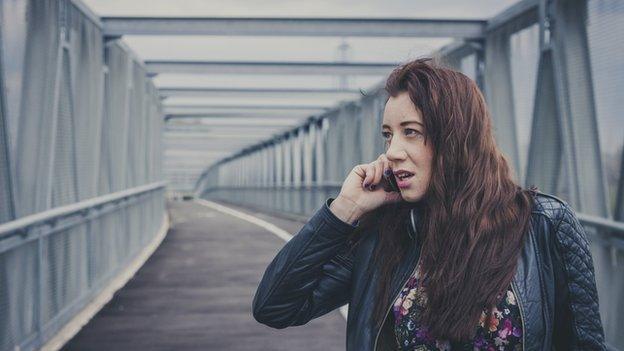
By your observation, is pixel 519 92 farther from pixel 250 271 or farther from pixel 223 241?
pixel 223 241

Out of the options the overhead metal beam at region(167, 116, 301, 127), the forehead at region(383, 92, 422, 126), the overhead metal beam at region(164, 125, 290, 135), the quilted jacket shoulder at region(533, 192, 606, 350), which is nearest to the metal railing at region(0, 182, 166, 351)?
the forehead at region(383, 92, 422, 126)

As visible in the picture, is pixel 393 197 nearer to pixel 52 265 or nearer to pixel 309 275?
pixel 309 275

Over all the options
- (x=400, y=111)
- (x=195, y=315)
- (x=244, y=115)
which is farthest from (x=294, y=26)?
(x=244, y=115)

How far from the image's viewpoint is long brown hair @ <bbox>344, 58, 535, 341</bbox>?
201cm

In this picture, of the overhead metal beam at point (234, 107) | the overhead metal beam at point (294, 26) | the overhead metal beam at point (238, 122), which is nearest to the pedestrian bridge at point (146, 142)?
the overhead metal beam at point (294, 26)

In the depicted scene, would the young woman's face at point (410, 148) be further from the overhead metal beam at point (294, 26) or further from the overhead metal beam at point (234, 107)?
the overhead metal beam at point (234, 107)

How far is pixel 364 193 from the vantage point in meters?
2.36

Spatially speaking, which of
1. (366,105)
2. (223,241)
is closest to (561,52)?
(223,241)

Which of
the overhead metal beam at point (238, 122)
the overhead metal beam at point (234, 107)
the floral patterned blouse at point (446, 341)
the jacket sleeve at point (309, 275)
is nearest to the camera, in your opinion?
the floral patterned blouse at point (446, 341)

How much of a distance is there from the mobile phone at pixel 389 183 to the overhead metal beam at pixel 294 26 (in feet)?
32.8

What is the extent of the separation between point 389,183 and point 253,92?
19.2 meters

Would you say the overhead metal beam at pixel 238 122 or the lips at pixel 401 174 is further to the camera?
the overhead metal beam at pixel 238 122

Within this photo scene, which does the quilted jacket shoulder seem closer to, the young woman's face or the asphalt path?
the young woman's face

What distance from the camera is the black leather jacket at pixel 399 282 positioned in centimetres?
201
